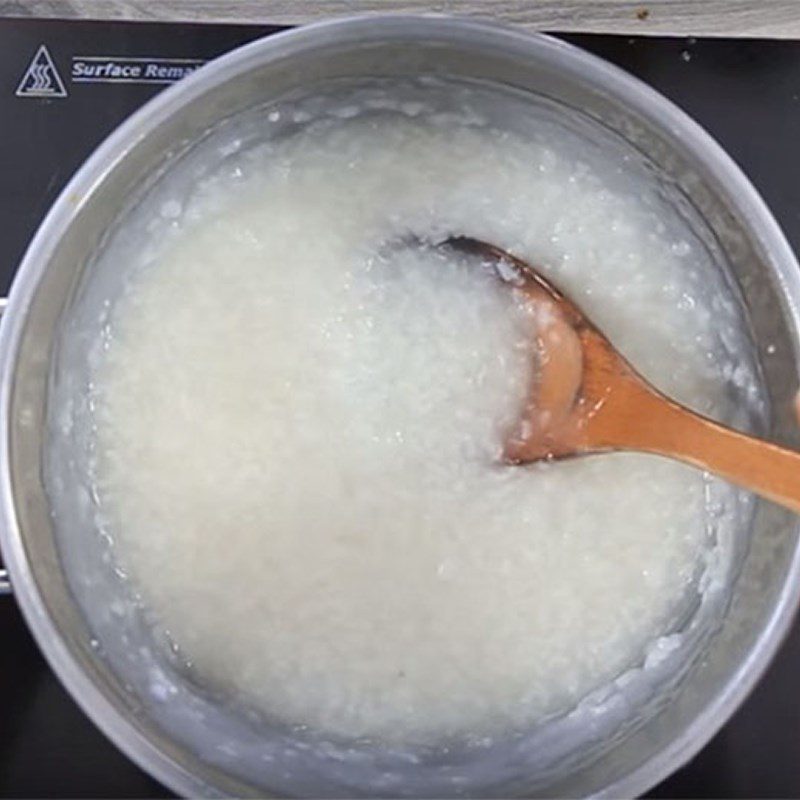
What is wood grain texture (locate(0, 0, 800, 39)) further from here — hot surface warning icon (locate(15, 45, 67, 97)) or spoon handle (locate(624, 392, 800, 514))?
spoon handle (locate(624, 392, 800, 514))

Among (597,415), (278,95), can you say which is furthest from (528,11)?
(597,415)

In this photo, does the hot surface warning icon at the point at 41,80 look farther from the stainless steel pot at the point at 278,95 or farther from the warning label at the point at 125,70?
the stainless steel pot at the point at 278,95

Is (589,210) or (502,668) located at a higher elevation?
(589,210)

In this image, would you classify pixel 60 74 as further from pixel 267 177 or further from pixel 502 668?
pixel 502 668

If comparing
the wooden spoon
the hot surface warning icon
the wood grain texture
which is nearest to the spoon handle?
the wooden spoon

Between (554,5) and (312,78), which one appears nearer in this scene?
(312,78)

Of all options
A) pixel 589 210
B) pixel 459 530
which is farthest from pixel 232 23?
pixel 459 530

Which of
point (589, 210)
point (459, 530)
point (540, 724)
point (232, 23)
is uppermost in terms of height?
point (232, 23)
